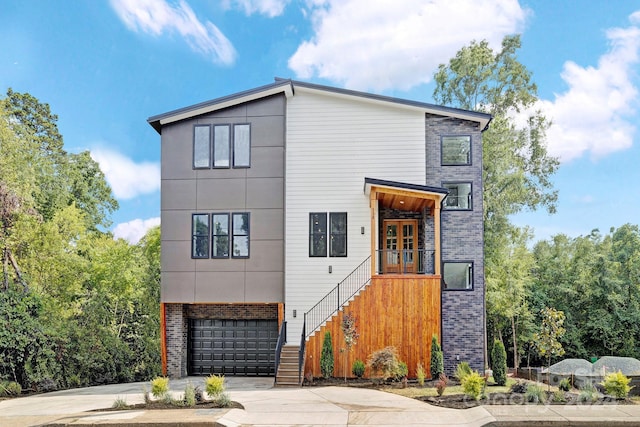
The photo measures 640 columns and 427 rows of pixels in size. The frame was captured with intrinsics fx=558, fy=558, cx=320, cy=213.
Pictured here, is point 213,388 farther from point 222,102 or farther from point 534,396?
point 222,102

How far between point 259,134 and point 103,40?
50.6ft

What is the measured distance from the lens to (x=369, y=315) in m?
15.6

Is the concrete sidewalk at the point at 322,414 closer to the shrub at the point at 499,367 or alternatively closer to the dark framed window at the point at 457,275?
the shrub at the point at 499,367

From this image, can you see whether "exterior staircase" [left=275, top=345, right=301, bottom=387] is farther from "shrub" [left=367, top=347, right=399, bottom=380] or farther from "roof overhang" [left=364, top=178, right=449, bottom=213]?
"roof overhang" [left=364, top=178, right=449, bottom=213]

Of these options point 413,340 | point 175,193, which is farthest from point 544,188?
point 175,193

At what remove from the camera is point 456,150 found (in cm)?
1759

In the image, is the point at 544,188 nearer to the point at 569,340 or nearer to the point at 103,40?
the point at 569,340

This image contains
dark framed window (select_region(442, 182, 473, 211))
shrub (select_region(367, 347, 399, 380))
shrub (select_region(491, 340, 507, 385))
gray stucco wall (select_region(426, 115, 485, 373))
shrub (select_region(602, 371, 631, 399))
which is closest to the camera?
shrub (select_region(602, 371, 631, 399))

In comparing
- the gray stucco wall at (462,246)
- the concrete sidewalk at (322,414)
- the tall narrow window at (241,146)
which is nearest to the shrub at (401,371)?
the concrete sidewalk at (322,414)

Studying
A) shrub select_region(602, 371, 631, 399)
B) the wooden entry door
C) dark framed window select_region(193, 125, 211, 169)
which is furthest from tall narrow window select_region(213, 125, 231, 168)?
shrub select_region(602, 371, 631, 399)

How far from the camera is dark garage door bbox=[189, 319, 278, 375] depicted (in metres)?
17.8

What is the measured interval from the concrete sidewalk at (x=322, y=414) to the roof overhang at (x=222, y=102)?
27.9 ft

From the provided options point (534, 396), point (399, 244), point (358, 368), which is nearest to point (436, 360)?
point (358, 368)

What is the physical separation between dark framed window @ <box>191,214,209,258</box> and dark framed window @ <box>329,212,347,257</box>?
151 inches
